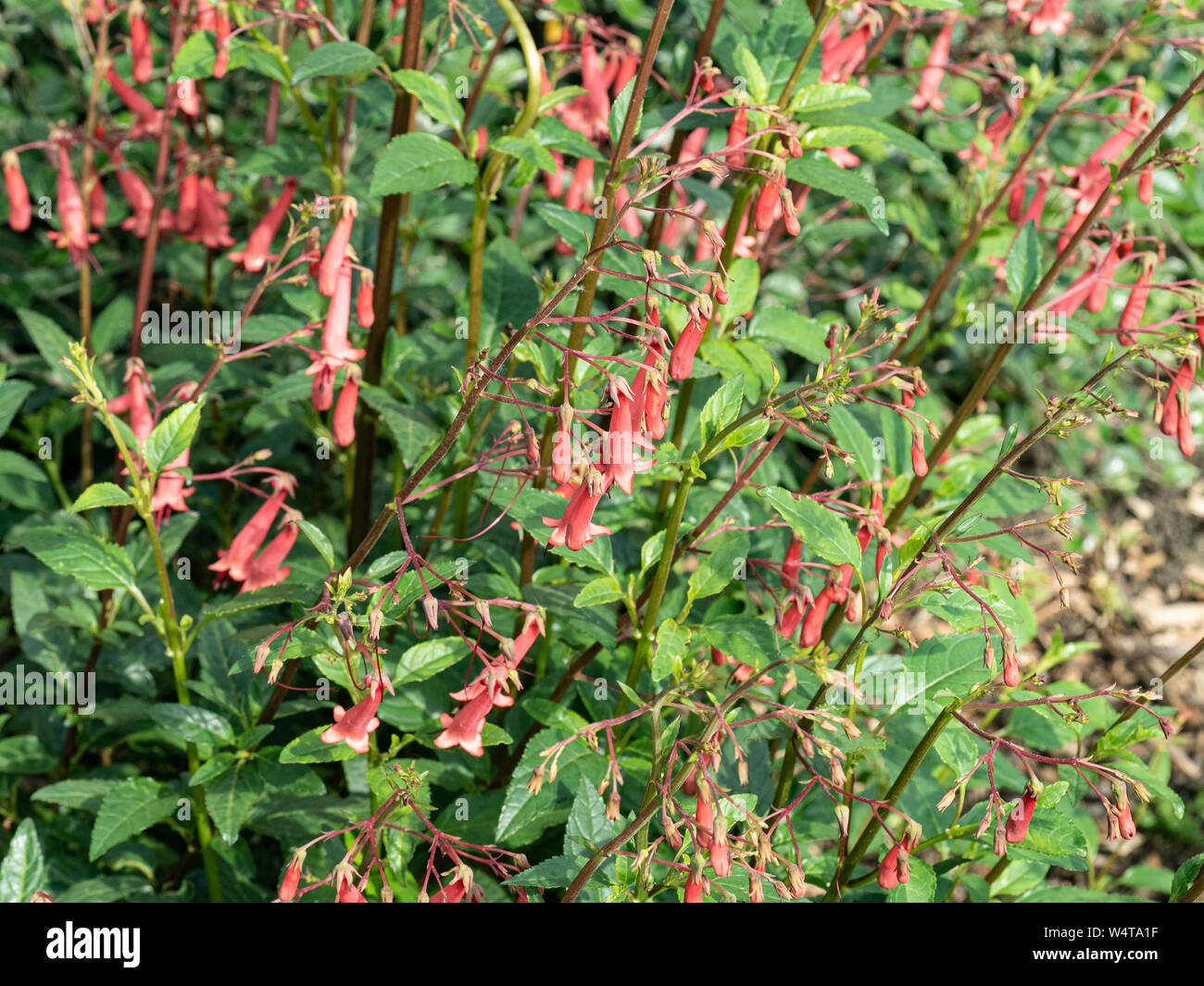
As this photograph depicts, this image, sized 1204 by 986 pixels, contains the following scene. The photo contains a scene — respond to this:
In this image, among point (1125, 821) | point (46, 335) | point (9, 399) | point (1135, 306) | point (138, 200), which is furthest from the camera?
point (138, 200)

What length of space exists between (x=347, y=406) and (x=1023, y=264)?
1.55 meters

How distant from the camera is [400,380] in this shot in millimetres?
2721

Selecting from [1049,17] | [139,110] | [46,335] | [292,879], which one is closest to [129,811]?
[292,879]

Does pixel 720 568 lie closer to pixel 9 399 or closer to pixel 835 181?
pixel 835 181

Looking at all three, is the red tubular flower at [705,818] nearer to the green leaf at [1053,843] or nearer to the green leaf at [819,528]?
the green leaf at [819,528]

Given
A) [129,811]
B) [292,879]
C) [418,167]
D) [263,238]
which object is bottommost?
[129,811]

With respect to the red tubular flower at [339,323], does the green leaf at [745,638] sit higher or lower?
lower

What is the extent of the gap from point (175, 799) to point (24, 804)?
1.00 metres

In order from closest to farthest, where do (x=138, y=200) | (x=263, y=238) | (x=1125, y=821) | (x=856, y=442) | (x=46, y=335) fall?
(x=1125, y=821) → (x=856, y=442) → (x=46, y=335) → (x=263, y=238) → (x=138, y=200)

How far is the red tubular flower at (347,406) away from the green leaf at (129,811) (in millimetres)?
870

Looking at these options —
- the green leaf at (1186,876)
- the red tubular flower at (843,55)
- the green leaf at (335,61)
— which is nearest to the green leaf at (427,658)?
Answer: the green leaf at (335,61)

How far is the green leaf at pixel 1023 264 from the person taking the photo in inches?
94.7

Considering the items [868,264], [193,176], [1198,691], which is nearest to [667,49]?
[868,264]

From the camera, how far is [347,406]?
2.16 m
